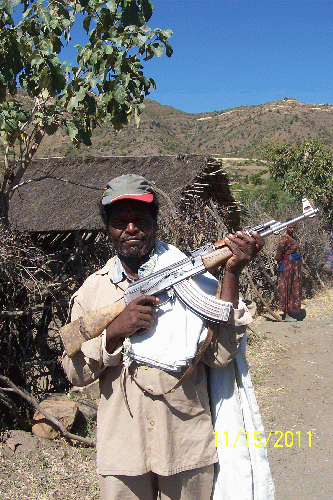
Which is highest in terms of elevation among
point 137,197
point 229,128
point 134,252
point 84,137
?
point 229,128

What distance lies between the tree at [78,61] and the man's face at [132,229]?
5.88 ft

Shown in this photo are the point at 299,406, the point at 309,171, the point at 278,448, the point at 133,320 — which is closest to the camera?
the point at 133,320

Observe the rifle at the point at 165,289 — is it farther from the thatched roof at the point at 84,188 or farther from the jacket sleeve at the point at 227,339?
the thatched roof at the point at 84,188

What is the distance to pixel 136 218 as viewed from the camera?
6.72 ft

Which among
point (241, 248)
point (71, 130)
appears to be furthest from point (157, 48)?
point (241, 248)

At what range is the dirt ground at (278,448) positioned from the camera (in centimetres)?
370

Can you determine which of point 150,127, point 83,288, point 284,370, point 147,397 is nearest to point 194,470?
point 147,397

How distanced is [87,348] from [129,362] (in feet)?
0.61

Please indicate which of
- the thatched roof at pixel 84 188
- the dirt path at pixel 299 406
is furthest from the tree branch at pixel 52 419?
the thatched roof at pixel 84 188

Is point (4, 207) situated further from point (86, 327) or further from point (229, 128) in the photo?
point (229, 128)

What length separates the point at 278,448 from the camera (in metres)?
4.48

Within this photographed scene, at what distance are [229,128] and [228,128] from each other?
141 mm

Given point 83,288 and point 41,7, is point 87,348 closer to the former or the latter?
point 83,288

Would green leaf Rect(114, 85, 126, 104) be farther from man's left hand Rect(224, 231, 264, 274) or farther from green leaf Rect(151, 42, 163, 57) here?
man's left hand Rect(224, 231, 264, 274)
